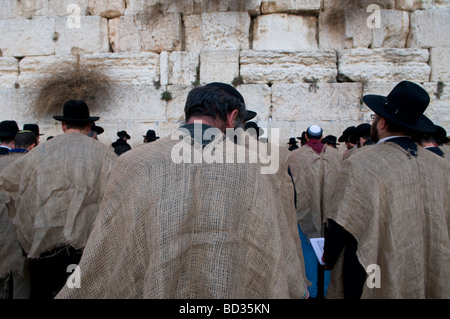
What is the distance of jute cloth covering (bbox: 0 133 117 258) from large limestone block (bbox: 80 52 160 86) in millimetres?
4519

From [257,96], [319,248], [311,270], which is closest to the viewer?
[319,248]

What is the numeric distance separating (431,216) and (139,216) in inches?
67.5

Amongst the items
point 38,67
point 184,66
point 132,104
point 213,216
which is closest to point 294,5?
point 184,66

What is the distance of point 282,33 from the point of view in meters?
7.32

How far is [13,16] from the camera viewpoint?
25.0 ft

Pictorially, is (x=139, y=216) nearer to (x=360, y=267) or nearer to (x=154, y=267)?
(x=154, y=267)

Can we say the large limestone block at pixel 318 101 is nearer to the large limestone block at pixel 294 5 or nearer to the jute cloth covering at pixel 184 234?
the large limestone block at pixel 294 5

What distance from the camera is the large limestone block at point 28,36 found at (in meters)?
7.52

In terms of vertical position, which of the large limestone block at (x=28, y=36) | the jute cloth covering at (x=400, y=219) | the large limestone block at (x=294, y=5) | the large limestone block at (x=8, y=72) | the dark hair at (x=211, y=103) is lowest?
the jute cloth covering at (x=400, y=219)

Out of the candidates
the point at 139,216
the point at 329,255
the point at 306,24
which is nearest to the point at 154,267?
the point at 139,216

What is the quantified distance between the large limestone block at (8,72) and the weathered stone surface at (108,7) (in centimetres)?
209

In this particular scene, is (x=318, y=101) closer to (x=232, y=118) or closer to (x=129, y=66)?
(x=129, y=66)

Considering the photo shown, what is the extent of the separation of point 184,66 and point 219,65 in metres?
0.73

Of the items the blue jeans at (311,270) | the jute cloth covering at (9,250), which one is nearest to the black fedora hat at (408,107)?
the blue jeans at (311,270)
